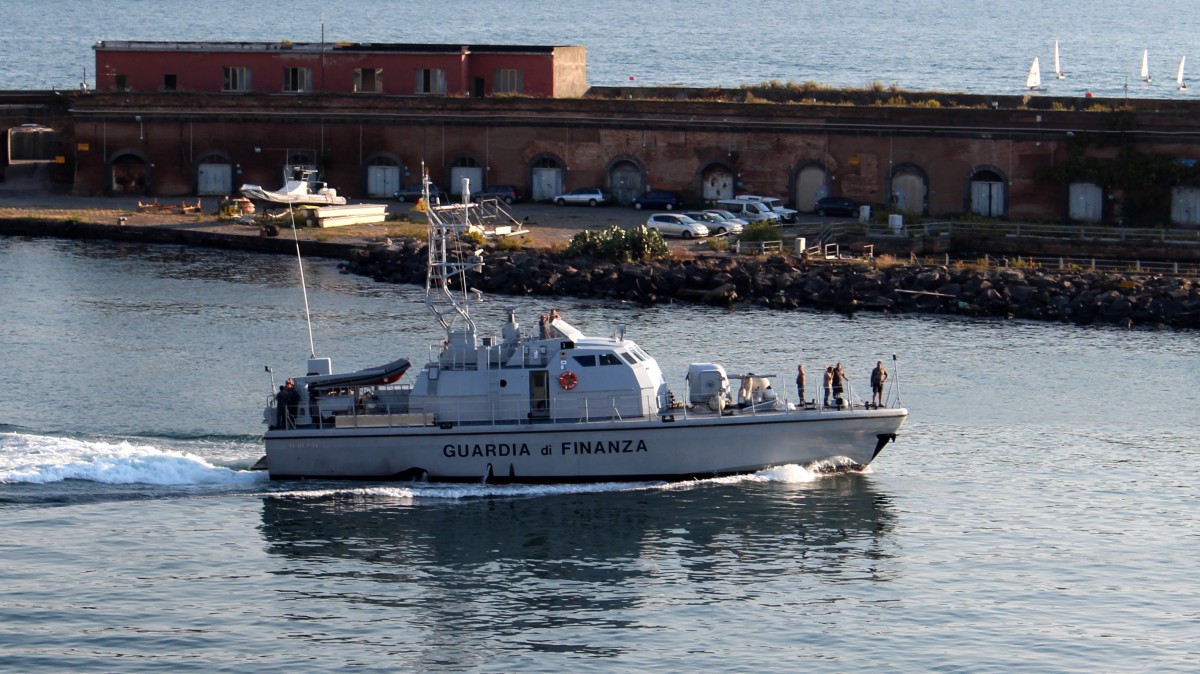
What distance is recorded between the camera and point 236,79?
254 feet

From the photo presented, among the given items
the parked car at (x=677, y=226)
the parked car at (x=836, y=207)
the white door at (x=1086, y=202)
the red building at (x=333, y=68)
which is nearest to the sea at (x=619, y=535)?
the parked car at (x=677, y=226)

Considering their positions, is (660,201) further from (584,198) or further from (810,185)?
(810,185)

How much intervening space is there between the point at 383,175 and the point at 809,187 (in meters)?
19.3

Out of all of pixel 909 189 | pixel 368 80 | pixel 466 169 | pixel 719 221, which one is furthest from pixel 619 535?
pixel 368 80

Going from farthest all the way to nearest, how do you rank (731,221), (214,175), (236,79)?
(236,79)
(214,175)
(731,221)

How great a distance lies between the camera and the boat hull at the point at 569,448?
34.6 metres

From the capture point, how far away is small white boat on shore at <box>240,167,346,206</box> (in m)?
70.5

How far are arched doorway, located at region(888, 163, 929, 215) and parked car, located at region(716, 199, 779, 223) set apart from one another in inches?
231

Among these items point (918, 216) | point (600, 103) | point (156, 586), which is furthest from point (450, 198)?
point (156, 586)

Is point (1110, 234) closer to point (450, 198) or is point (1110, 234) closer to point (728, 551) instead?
point (450, 198)

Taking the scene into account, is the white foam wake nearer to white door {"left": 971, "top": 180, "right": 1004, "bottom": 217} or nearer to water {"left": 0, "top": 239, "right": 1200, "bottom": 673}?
water {"left": 0, "top": 239, "right": 1200, "bottom": 673}

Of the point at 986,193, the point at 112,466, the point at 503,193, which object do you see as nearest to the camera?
the point at 112,466

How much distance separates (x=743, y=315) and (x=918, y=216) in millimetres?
16587

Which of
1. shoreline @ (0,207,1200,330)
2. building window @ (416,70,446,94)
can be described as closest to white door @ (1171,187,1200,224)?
shoreline @ (0,207,1200,330)
